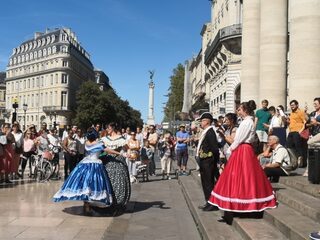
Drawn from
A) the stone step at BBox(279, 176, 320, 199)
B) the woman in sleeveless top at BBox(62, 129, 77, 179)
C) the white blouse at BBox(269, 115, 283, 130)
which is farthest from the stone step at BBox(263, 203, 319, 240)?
the woman in sleeveless top at BBox(62, 129, 77, 179)

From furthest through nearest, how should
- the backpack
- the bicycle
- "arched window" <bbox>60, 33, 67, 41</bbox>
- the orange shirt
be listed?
"arched window" <bbox>60, 33, 67, 41</bbox> < the bicycle < the orange shirt < the backpack

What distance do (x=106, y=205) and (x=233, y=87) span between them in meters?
40.8

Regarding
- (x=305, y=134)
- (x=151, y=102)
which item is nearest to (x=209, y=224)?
(x=305, y=134)

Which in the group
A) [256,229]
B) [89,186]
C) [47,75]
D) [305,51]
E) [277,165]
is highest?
[47,75]

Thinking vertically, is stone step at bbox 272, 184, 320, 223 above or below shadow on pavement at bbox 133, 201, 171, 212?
above

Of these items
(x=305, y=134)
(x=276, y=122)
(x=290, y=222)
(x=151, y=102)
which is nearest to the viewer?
(x=290, y=222)

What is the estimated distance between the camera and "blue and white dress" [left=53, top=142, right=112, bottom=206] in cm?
967

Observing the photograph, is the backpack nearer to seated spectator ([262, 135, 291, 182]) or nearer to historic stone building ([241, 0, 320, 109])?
seated spectator ([262, 135, 291, 182])

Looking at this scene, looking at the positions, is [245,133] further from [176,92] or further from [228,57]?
[176,92]

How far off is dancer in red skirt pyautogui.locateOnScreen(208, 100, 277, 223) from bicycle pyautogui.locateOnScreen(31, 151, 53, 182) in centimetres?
1056

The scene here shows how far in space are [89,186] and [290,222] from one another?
4161 millimetres

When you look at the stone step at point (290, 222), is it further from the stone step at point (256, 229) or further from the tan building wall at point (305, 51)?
the tan building wall at point (305, 51)

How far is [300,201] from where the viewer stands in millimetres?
8070

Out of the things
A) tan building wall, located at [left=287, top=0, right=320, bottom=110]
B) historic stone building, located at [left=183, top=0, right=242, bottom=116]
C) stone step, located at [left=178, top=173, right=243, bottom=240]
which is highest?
historic stone building, located at [left=183, top=0, right=242, bottom=116]
